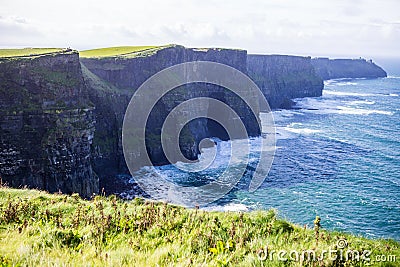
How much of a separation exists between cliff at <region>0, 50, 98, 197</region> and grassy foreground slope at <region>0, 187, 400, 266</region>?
37.1 meters

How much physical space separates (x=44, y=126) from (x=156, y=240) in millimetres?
43517

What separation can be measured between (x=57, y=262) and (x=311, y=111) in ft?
426

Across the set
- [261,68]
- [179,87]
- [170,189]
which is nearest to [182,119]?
[179,87]

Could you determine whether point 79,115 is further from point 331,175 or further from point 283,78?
point 283,78

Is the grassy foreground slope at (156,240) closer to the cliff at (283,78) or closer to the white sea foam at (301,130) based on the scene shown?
the white sea foam at (301,130)

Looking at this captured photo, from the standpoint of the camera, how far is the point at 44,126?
46844 mm

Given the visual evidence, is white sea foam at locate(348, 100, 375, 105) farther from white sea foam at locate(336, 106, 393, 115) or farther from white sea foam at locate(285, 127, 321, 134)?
white sea foam at locate(285, 127, 321, 134)

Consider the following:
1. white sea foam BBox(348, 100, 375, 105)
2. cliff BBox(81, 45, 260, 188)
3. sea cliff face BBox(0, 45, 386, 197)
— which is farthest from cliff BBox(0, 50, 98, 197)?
white sea foam BBox(348, 100, 375, 105)

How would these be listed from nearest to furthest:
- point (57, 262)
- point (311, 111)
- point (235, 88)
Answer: point (57, 262) → point (235, 88) → point (311, 111)

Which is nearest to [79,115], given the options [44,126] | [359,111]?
[44,126]

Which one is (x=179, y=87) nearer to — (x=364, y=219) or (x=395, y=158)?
(x=395, y=158)

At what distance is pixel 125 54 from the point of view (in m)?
82.9

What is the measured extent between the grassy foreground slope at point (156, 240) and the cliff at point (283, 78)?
442ft

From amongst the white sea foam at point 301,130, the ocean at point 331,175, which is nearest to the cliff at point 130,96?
the ocean at point 331,175
